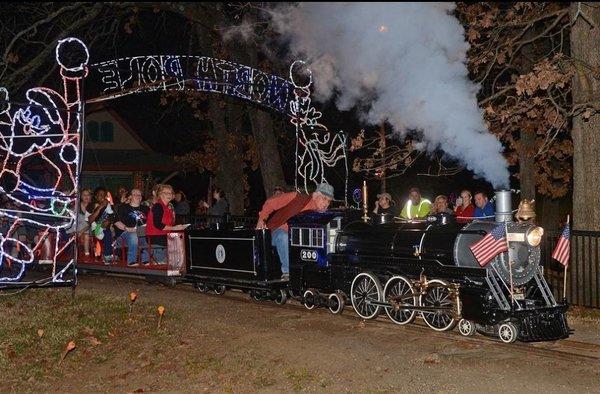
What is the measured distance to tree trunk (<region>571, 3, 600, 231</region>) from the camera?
37.7 feet

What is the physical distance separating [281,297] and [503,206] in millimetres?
4596

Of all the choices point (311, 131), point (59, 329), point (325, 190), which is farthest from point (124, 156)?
point (59, 329)

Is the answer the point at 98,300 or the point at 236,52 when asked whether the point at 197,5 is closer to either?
the point at 236,52

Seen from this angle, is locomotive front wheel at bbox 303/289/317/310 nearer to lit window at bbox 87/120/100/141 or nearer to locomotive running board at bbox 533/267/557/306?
locomotive running board at bbox 533/267/557/306

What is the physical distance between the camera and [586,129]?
11.8 meters

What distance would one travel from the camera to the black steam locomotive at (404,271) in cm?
873

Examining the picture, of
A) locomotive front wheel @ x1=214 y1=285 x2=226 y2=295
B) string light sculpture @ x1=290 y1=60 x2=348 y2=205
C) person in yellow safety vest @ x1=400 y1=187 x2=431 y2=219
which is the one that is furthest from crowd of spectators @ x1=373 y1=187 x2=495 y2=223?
locomotive front wheel @ x1=214 y1=285 x2=226 y2=295

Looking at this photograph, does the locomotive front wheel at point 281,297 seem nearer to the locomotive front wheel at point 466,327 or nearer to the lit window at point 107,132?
the locomotive front wheel at point 466,327

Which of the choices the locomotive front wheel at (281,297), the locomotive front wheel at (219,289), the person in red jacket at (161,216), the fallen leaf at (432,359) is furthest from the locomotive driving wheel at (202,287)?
the fallen leaf at (432,359)

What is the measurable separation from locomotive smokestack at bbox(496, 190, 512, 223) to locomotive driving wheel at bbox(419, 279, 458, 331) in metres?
1.19

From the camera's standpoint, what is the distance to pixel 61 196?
468 inches

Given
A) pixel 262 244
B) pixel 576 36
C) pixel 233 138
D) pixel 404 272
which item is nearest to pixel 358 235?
pixel 404 272

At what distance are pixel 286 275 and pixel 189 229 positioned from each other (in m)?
2.50

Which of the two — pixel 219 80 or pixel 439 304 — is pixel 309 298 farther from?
pixel 219 80
